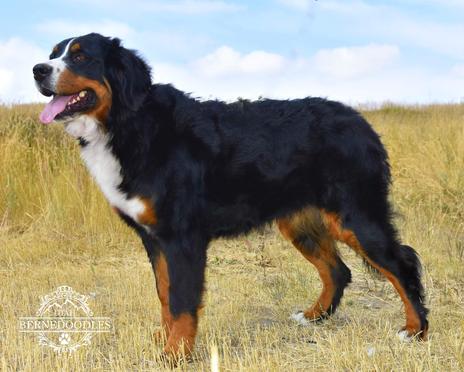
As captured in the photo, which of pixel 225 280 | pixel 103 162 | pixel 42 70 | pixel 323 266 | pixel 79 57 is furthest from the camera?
pixel 225 280

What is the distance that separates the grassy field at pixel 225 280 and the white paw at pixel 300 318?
58 millimetres

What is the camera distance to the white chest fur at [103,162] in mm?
4262

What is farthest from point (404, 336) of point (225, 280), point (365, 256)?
point (225, 280)

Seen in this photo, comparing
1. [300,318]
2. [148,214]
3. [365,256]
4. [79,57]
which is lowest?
[300,318]

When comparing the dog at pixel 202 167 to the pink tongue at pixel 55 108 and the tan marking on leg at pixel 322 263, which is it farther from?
the tan marking on leg at pixel 322 263

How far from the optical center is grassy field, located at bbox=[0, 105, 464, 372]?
171 inches

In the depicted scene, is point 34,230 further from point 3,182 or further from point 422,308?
point 422,308

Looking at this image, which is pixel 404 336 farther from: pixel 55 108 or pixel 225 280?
pixel 55 108

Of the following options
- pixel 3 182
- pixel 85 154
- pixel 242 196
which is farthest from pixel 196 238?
pixel 3 182

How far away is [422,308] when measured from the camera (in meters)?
4.81

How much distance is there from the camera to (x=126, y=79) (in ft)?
14.0

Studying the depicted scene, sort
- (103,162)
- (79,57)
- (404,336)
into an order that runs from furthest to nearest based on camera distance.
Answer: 1. (404,336)
2. (103,162)
3. (79,57)

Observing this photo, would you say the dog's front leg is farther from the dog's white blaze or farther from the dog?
the dog's white blaze

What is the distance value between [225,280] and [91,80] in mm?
3037
